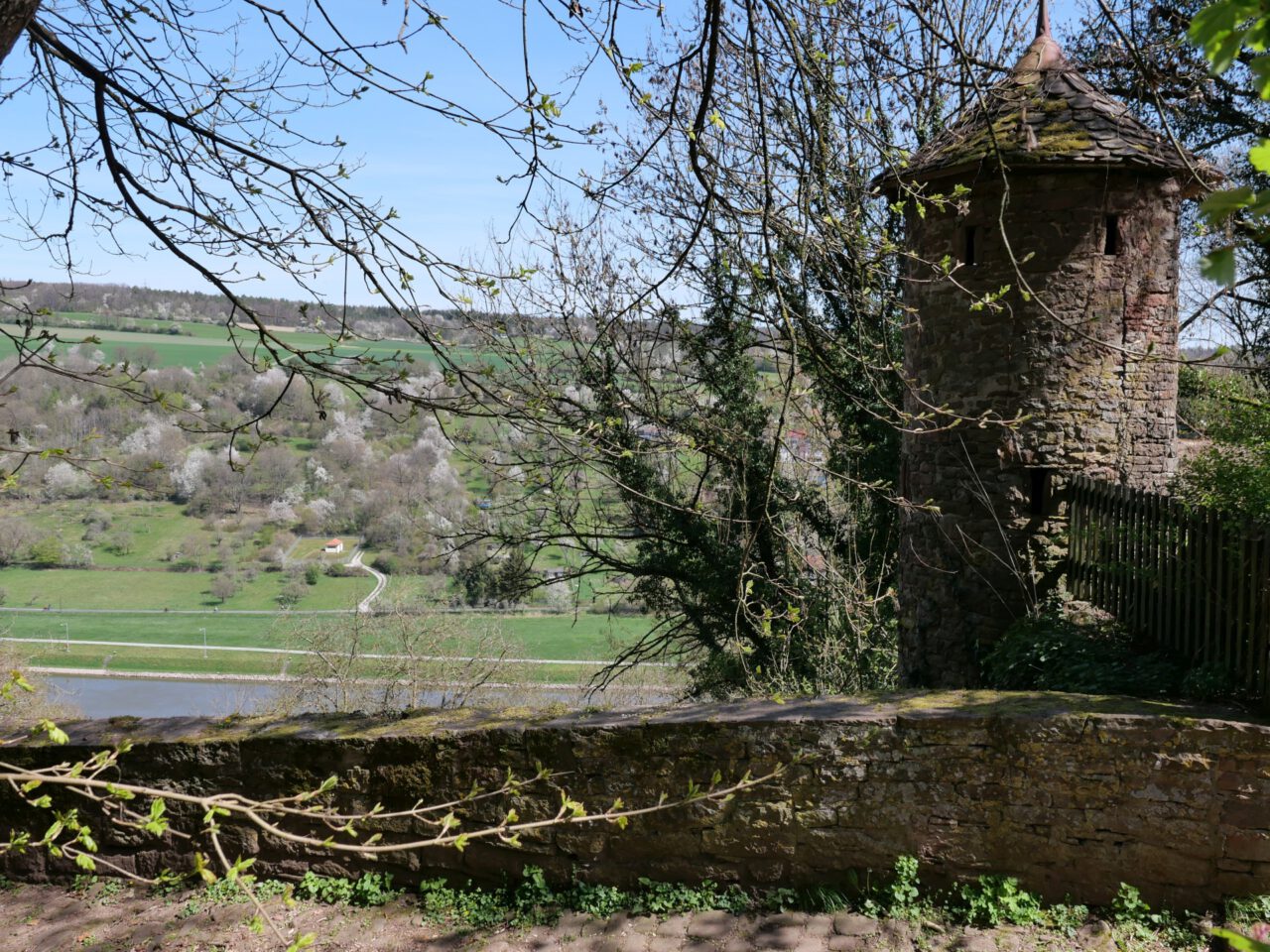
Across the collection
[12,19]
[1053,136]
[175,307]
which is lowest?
[12,19]

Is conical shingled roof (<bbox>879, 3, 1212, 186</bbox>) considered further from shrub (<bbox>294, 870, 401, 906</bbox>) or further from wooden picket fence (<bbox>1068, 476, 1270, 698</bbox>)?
shrub (<bbox>294, 870, 401, 906</bbox>)

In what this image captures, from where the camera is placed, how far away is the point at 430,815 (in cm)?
443

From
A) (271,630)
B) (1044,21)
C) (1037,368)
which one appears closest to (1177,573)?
(1037,368)

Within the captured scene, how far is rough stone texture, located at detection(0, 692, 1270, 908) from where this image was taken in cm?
409

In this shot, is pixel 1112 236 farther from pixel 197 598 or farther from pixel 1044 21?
pixel 197 598

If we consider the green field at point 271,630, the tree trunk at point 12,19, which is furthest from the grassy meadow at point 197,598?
the tree trunk at point 12,19

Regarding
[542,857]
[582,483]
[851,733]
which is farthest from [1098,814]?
[582,483]

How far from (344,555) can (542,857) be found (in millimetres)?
39139

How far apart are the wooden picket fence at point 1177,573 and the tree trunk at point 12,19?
197 inches

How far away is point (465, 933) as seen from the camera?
4.15 m

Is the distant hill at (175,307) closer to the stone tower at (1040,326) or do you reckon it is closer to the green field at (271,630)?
the stone tower at (1040,326)

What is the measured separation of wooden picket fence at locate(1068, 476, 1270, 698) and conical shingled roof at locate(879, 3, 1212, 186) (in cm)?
239

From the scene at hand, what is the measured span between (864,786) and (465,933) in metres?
1.75

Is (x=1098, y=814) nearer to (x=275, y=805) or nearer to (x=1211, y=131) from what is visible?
(x=275, y=805)
